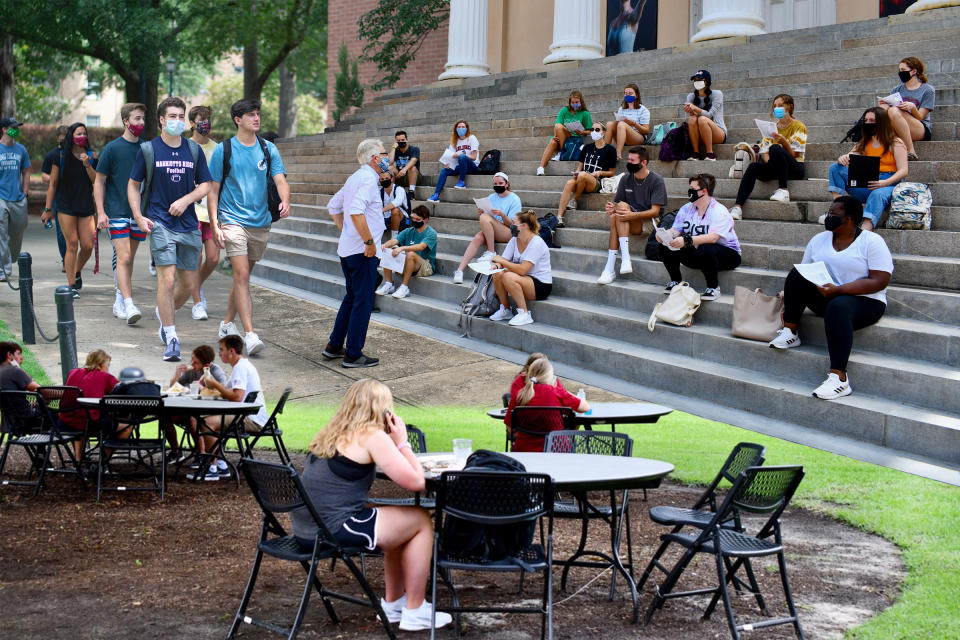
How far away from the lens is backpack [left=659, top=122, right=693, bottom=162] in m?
13.6

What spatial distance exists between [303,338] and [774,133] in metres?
5.72

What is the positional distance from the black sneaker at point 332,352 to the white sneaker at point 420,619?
6575mm

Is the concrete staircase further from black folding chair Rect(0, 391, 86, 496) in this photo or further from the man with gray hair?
black folding chair Rect(0, 391, 86, 496)

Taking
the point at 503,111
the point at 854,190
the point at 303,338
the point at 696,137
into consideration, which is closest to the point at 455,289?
the point at 303,338

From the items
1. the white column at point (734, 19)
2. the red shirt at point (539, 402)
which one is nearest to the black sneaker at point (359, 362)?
the red shirt at point (539, 402)

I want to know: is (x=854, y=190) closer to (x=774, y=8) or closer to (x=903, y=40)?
(x=903, y=40)

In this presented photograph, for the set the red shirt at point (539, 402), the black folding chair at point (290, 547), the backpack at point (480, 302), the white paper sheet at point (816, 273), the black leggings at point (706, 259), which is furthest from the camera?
the backpack at point (480, 302)

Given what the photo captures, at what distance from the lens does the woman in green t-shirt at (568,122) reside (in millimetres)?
15281

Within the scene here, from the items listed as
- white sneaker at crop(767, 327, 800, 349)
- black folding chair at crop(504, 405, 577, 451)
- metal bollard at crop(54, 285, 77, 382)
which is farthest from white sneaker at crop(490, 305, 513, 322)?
black folding chair at crop(504, 405, 577, 451)

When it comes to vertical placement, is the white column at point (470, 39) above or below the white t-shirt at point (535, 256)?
above

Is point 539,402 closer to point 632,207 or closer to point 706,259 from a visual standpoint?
point 706,259

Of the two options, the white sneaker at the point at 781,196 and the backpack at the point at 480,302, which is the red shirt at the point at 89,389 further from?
the white sneaker at the point at 781,196

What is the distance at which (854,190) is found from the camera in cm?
1054

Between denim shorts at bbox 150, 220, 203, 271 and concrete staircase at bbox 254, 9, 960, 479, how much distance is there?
3493mm
